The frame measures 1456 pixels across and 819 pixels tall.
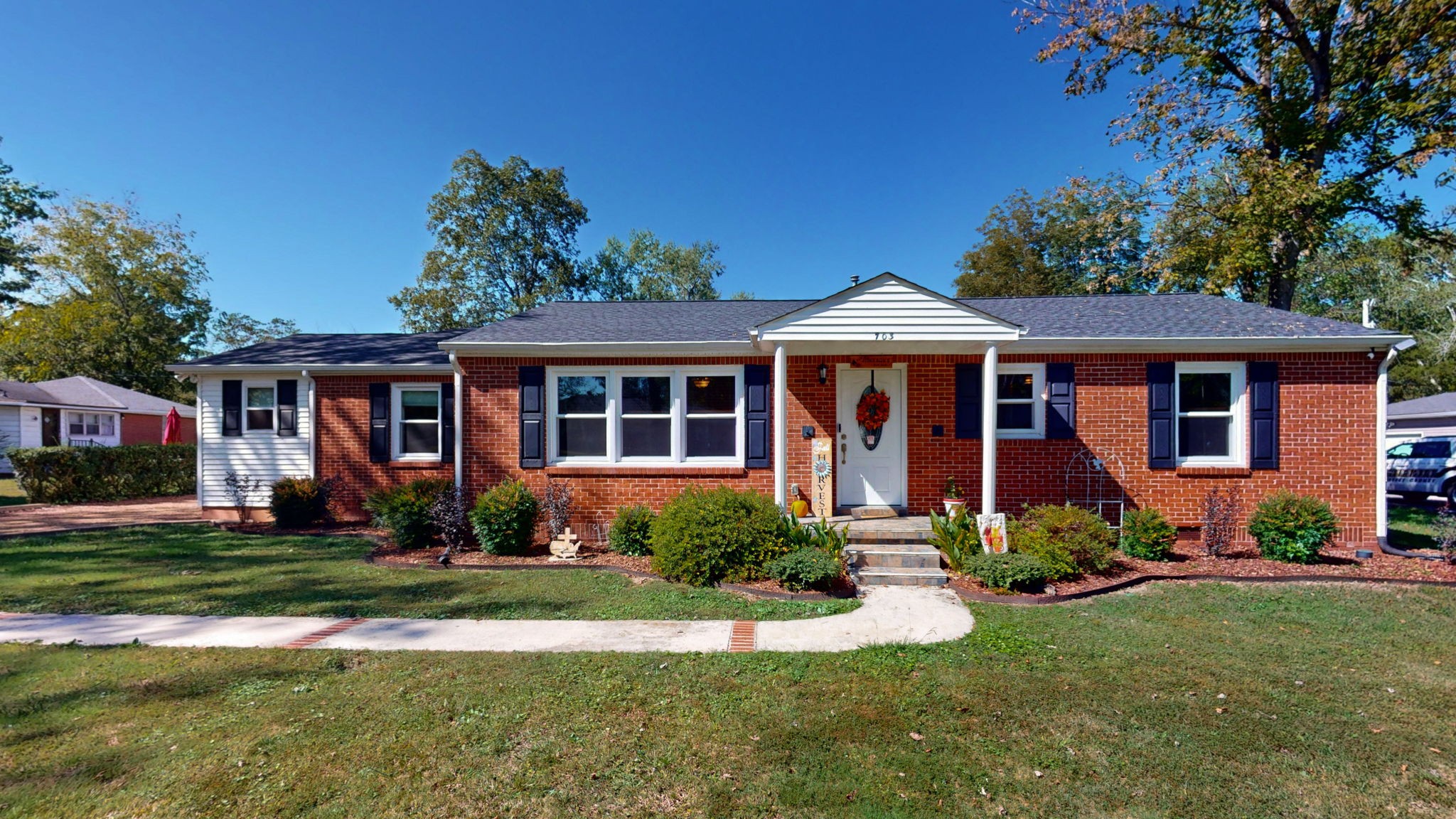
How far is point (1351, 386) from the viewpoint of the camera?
8625mm

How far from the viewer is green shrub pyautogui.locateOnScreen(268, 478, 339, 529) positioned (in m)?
11.0

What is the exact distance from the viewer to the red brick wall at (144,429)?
26.0 meters

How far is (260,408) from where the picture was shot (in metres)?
11.9

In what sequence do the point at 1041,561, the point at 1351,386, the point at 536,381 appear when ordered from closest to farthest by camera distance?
the point at 1041,561 → the point at 1351,386 → the point at 536,381

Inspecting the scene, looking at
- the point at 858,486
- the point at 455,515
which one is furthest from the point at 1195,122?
the point at 455,515

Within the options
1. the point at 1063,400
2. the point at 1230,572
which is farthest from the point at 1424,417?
the point at 1063,400

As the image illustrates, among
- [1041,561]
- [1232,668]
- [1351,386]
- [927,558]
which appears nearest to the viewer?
[1232,668]

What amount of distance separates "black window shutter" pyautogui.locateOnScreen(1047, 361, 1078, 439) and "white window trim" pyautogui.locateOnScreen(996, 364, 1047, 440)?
0.26ft

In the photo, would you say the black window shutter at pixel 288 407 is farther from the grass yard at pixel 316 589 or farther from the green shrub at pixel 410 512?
the green shrub at pixel 410 512

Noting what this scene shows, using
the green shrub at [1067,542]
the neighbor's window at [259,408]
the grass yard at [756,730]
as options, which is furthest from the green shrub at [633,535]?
the neighbor's window at [259,408]

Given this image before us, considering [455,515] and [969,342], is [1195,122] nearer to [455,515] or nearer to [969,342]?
[969,342]

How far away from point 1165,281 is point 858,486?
38.6ft

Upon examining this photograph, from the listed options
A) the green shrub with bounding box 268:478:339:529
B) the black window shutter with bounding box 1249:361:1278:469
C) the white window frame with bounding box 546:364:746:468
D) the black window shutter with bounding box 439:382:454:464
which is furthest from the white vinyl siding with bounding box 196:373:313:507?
the black window shutter with bounding box 1249:361:1278:469

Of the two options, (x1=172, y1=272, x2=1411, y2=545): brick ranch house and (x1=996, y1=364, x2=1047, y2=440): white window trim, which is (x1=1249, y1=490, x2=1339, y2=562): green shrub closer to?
(x1=172, y1=272, x2=1411, y2=545): brick ranch house
